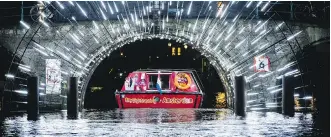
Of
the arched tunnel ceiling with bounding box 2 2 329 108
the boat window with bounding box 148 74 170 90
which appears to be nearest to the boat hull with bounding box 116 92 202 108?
the boat window with bounding box 148 74 170 90

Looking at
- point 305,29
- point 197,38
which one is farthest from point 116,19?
point 305,29

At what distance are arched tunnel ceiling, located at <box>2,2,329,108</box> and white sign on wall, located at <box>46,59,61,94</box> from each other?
9.3 inches

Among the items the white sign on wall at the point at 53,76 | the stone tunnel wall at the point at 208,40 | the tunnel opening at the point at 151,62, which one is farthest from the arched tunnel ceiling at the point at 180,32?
the tunnel opening at the point at 151,62

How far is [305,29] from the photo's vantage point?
14172 millimetres

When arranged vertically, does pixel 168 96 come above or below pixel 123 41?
below

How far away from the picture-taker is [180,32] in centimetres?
1411

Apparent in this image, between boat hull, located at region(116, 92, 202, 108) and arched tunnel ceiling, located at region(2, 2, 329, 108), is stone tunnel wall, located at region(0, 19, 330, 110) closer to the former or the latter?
arched tunnel ceiling, located at region(2, 2, 329, 108)

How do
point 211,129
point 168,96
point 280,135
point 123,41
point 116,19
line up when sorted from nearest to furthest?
point 280,135, point 211,129, point 123,41, point 116,19, point 168,96

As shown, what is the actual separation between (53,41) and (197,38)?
5426mm

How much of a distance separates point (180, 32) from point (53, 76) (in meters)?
5.04

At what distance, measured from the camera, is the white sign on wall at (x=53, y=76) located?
14.5 m

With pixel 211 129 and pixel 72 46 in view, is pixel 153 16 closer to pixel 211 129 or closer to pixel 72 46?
pixel 72 46

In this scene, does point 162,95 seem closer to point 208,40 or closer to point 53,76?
point 208,40

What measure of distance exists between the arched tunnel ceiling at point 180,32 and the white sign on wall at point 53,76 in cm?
24
